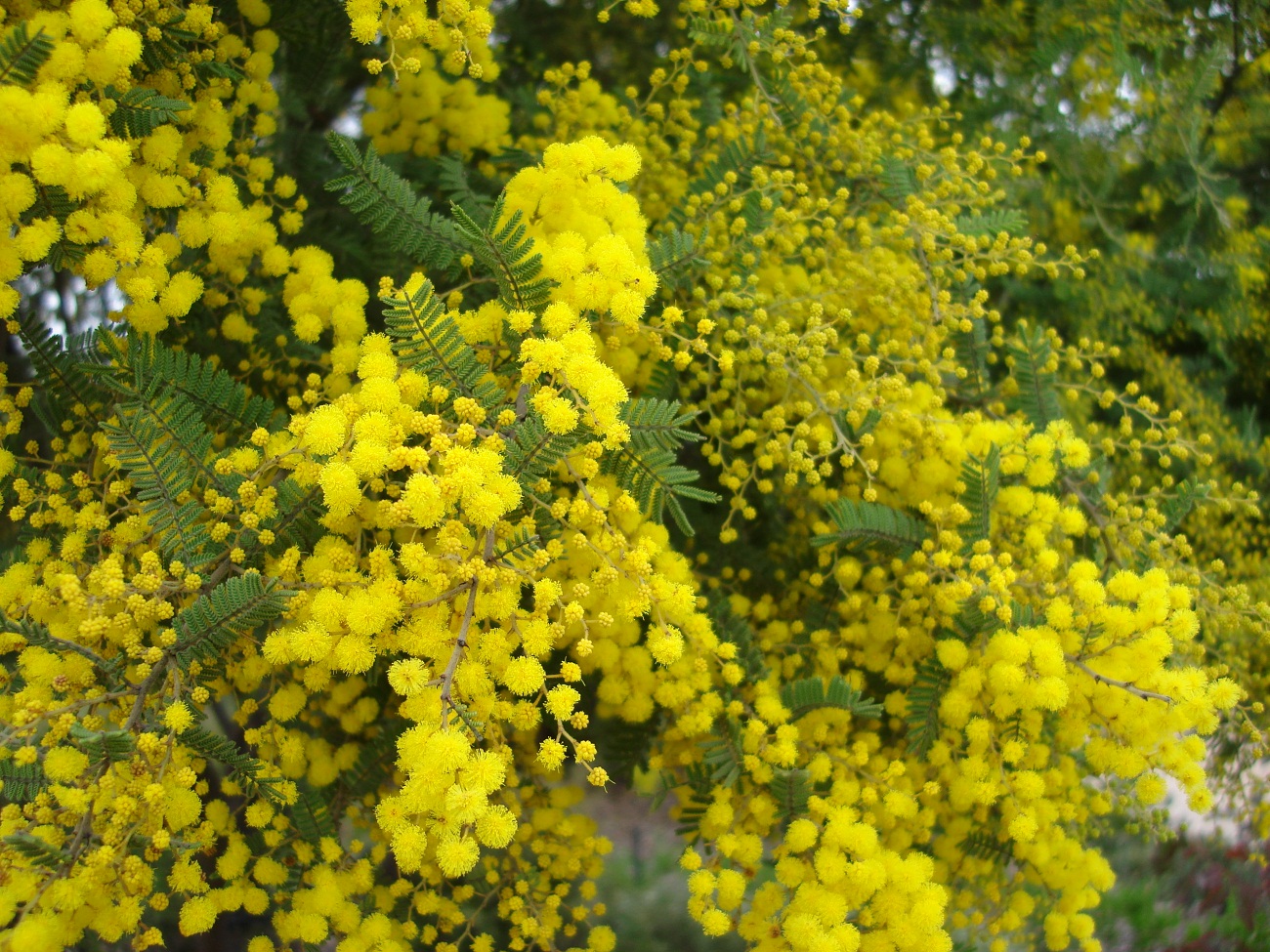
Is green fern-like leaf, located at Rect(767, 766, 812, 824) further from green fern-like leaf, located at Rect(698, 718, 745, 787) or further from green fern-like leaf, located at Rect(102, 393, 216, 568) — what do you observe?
green fern-like leaf, located at Rect(102, 393, 216, 568)

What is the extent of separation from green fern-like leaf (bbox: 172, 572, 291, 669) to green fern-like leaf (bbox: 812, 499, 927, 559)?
0.92m

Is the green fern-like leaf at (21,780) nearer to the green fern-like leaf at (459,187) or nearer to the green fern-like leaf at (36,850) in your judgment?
the green fern-like leaf at (36,850)

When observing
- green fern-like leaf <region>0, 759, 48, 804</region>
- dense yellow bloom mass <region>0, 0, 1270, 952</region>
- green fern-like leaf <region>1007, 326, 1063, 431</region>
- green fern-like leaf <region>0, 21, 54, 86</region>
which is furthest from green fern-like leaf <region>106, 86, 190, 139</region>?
green fern-like leaf <region>1007, 326, 1063, 431</region>

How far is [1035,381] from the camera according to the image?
1985 mm

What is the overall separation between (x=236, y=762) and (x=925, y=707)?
112 cm

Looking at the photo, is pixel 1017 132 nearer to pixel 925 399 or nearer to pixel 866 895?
pixel 925 399

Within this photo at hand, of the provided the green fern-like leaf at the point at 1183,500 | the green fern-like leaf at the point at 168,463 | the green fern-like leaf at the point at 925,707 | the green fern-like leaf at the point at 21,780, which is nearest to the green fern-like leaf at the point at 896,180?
the green fern-like leaf at the point at 1183,500

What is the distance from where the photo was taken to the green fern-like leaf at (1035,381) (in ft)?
6.45

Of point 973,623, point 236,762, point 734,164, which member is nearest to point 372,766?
point 236,762

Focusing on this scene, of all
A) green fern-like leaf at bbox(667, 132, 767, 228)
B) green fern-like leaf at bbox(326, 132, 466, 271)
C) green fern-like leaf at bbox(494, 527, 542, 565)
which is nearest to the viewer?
green fern-like leaf at bbox(494, 527, 542, 565)

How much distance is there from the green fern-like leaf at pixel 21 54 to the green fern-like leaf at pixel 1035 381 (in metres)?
1.76

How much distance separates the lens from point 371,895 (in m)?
1.61

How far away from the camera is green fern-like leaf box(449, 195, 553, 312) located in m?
1.38

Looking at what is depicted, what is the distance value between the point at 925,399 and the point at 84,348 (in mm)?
1513
